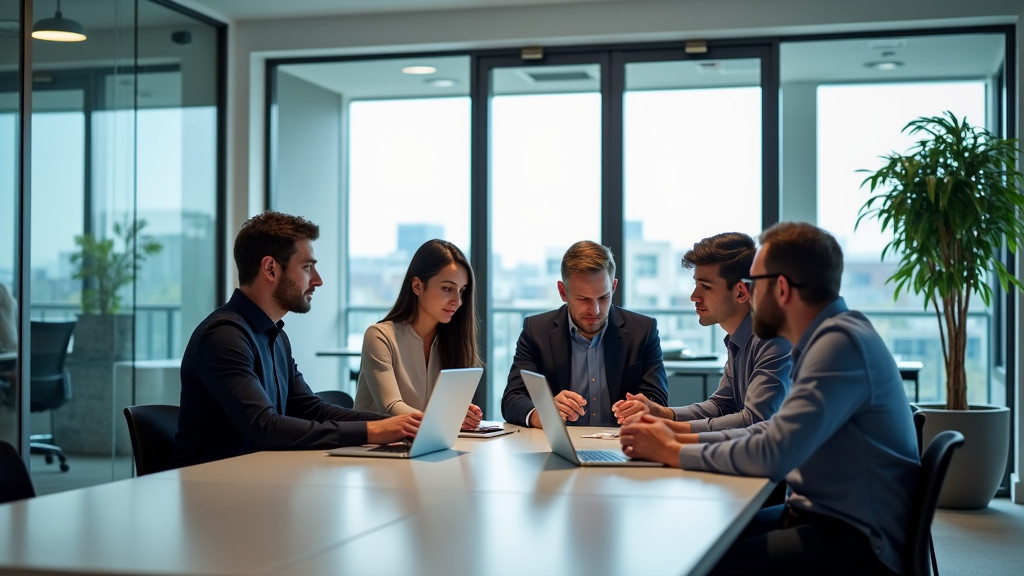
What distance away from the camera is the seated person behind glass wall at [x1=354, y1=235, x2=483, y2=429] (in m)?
3.41

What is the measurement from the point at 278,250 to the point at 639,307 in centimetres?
340

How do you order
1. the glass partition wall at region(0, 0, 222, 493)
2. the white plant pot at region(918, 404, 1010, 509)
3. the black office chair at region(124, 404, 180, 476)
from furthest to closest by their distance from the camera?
the white plant pot at region(918, 404, 1010, 509)
the glass partition wall at region(0, 0, 222, 493)
the black office chair at region(124, 404, 180, 476)

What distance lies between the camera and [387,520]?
6.05 ft

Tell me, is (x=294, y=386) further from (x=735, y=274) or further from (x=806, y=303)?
(x=806, y=303)

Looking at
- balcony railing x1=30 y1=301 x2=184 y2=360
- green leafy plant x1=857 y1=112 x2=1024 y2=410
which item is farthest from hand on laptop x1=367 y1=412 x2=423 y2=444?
green leafy plant x1=857 y1=112 x2=1024 y2=410

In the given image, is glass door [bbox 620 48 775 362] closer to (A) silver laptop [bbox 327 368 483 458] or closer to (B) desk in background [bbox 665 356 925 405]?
(B) desk in background [bbox 665 356 925 405]

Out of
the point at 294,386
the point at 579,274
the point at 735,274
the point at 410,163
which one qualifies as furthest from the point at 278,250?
the point at 410,163

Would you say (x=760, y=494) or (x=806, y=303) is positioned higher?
(x=806, y=303)

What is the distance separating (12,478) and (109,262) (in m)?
3.03

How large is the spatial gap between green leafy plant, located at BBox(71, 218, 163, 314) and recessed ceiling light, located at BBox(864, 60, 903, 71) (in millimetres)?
4409

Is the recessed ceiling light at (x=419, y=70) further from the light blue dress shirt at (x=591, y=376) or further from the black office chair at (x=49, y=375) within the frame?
the light blue dress shirt at (x=591, y=376)

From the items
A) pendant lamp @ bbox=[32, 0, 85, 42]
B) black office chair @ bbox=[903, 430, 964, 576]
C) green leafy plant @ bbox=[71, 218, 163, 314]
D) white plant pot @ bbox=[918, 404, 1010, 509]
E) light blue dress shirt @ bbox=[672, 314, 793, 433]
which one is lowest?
white plant pot @ bbox=[918, 404, 1010, 509]

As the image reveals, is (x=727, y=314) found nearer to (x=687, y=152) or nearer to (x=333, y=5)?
(x=687, y=152)

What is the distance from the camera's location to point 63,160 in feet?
15.6
